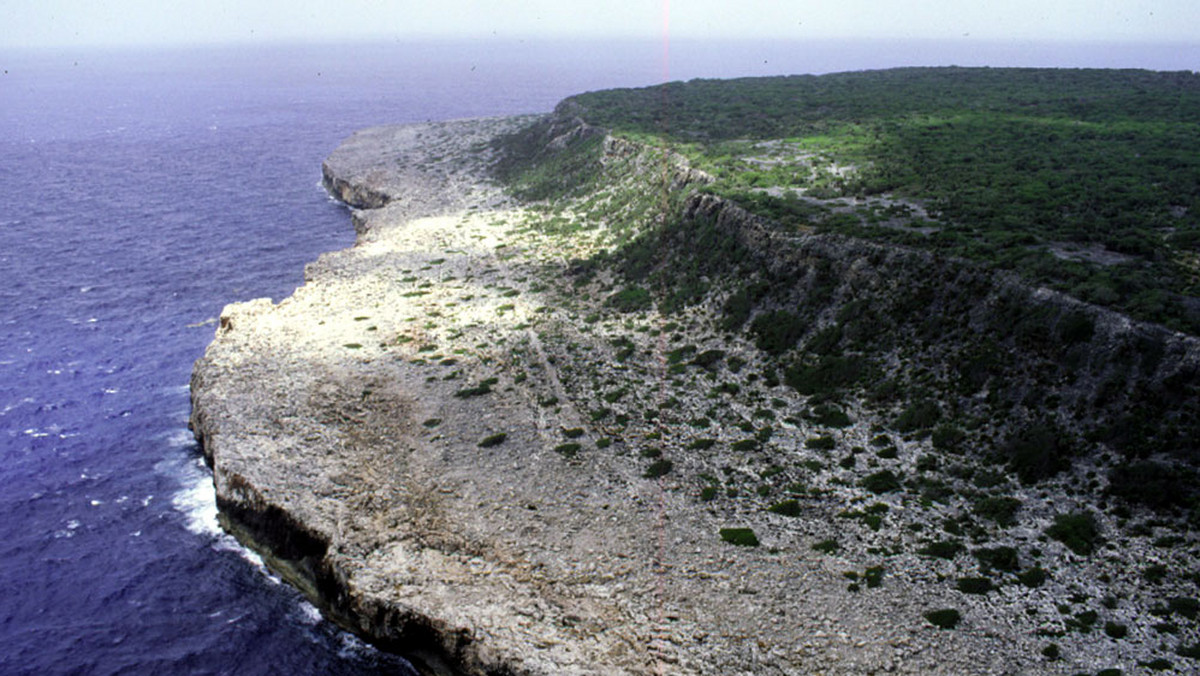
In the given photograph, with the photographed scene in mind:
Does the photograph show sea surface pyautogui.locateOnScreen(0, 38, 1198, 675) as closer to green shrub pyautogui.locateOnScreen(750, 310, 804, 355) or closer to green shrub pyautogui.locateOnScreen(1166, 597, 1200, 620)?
green shrub pyautogui.locateOnScreen(750, 310, 804, 355)

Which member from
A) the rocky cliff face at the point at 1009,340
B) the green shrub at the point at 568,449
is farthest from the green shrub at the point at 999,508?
the green shrub at the point at 568,449

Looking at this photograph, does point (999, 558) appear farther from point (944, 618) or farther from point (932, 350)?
point (932, 350)

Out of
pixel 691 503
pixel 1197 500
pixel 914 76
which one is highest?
pixel 914 76

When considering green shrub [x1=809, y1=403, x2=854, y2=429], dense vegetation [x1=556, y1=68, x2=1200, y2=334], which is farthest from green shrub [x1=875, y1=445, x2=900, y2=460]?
dense vegetation [x1=556, y1=68, x2=1200, y2=334]

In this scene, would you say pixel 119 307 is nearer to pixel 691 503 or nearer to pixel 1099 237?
pixel 691 503

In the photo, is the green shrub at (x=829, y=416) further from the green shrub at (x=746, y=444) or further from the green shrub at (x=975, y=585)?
the green shrub at (x=975, y=585)

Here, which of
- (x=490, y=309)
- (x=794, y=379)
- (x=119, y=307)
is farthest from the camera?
(x=119, y=307)

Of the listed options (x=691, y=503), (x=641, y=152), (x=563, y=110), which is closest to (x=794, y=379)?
(x=691, y=503)
